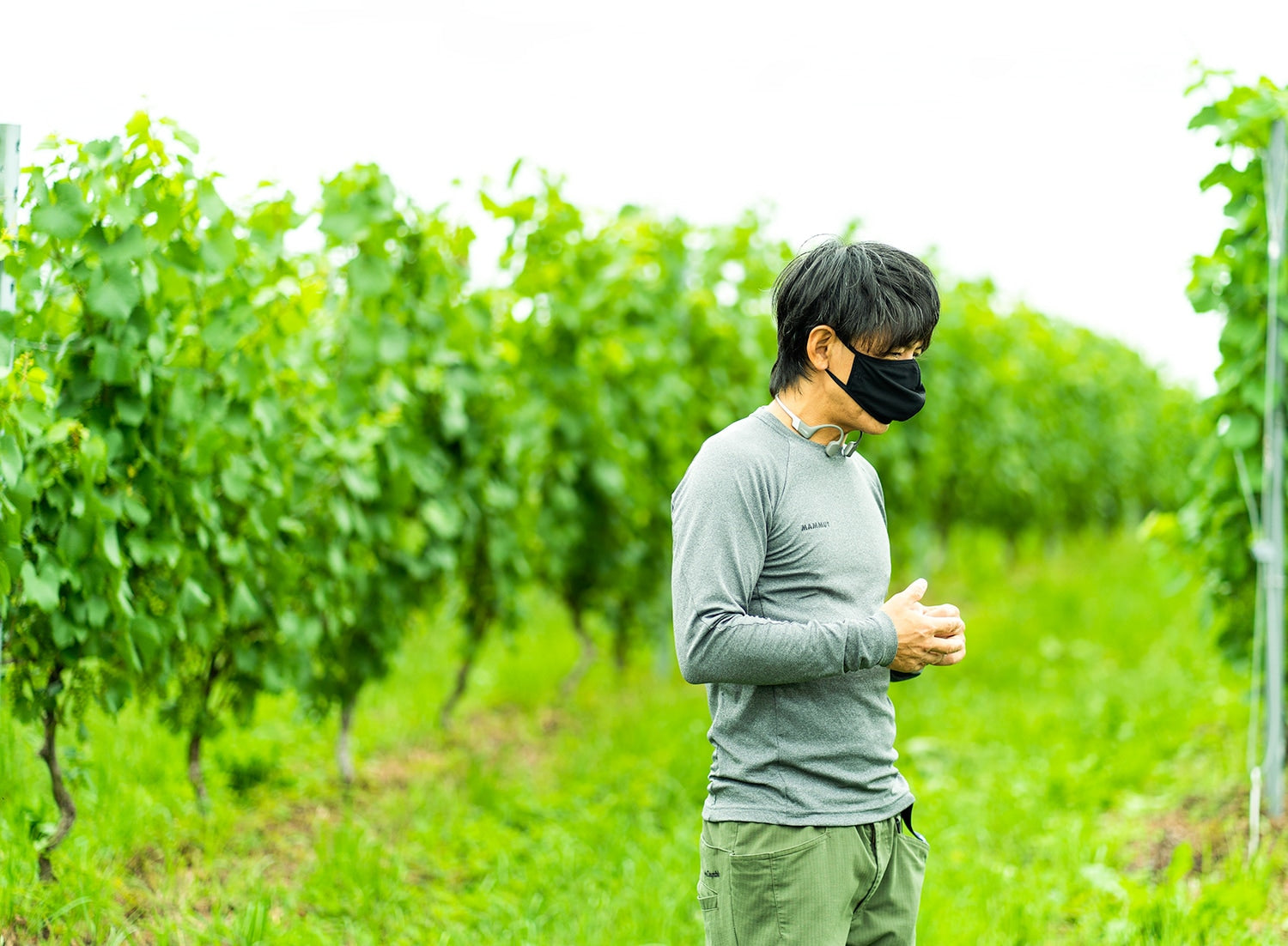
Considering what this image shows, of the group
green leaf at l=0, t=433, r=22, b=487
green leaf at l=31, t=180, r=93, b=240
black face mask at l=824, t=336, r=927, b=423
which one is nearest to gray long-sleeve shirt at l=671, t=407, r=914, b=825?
black face mask at l=824, t=336, r=927, b=423

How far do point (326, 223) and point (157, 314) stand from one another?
1.22m

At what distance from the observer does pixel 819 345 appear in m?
1.92

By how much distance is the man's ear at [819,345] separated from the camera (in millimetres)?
1910

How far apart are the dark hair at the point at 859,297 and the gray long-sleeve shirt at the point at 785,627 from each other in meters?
0.20

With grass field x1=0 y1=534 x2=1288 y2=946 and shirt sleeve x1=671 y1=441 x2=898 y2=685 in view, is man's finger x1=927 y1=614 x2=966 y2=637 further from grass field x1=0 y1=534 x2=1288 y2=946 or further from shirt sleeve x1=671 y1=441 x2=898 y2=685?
grass field x1=0 y1=534 x2=1288 y2=946

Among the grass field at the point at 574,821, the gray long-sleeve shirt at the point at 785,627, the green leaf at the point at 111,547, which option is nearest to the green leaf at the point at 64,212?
the green leaf at the point at 111,547

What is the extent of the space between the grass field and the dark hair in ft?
6.87

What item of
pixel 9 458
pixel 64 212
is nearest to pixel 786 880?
pixel 9 458

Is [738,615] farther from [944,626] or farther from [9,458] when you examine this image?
[9,458]

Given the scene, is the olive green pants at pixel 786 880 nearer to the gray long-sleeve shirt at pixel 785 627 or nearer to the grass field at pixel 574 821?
the gray long-sleeve shirt at pixel 785 627

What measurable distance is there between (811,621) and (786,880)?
1.45ft

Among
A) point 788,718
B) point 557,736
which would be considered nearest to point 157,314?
point 788,718

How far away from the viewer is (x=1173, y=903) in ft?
10.6

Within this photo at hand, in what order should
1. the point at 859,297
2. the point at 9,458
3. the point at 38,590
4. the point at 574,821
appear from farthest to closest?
the point at 574,821
the point at 38,590
the point at 9,458
the point at 859,297
